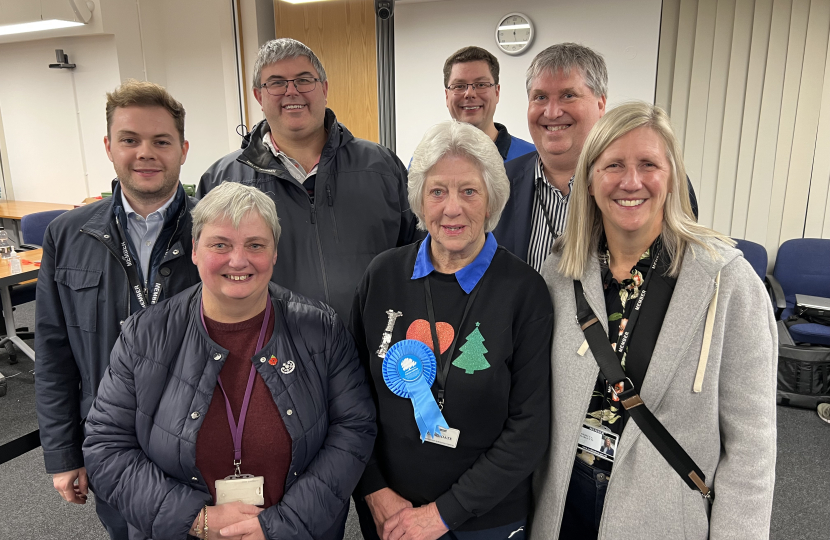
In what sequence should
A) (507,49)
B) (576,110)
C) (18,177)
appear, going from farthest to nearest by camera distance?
(18,177) < (507,49) < (576,110)

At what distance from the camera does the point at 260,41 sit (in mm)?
5852

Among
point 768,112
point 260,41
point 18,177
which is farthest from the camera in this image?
point 18,177

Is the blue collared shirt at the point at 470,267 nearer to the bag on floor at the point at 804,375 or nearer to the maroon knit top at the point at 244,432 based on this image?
the maroon knit top at the point at 244,432

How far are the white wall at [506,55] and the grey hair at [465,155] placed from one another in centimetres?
275

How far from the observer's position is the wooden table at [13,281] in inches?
146

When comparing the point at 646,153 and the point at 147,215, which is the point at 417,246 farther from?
the point at 147,215

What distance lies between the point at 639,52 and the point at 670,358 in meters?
3.79

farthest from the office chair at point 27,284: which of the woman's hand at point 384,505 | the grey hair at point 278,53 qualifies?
the woman's hand at point 384,505

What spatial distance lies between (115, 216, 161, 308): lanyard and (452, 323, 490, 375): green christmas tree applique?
99cm

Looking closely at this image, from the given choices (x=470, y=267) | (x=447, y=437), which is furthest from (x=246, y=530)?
(x=470, y=267)

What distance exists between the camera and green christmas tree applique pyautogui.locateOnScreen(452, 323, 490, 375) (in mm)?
1348

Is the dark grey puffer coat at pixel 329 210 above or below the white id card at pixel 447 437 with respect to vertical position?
above

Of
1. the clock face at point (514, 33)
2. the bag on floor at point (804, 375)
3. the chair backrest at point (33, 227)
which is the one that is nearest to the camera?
the bag on floor at point (804, 375)

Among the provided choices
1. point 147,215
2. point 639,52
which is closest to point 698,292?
point 147,215
